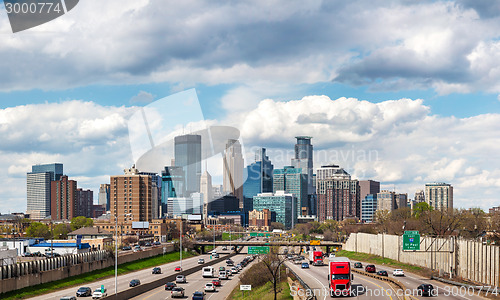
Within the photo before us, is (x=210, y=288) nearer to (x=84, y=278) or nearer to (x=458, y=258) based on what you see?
(x=84, y=278)

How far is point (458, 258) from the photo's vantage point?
289 ft

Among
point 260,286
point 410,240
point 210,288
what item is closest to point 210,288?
point 210,288

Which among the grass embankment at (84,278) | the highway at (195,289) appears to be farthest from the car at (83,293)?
the highway at (195,289)

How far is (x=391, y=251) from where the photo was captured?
425 feet

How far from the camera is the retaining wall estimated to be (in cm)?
7389

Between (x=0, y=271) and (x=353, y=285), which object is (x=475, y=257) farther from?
(x=0, y=271)

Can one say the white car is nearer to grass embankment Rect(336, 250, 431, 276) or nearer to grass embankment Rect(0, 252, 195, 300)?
grass embankment Rect(0, 252, 195, 300)

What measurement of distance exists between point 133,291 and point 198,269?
5604cm

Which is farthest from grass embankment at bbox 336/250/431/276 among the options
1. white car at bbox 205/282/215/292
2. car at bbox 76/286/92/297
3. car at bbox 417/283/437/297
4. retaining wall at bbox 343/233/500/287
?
car at bbox 76/286/92/297

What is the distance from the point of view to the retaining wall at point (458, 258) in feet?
242

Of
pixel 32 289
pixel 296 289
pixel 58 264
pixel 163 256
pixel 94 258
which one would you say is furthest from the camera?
pixel 163 256

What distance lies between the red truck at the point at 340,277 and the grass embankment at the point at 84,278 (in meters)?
41.6

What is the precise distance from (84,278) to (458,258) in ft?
206

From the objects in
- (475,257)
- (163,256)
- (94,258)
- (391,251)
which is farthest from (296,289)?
(163,256)
